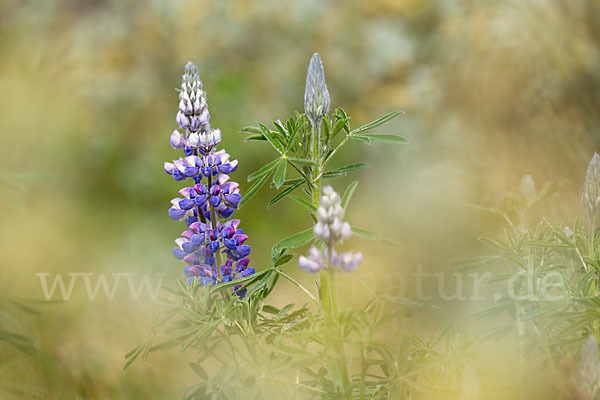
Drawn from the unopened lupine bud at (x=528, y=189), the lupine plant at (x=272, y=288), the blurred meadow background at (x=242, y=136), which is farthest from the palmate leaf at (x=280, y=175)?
the unopened lupine bud at (x=528, y=189)

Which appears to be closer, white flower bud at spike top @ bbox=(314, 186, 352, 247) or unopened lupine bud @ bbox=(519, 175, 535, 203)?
white flower bud at spike top @ bbox=(314, 186, 352, 247)

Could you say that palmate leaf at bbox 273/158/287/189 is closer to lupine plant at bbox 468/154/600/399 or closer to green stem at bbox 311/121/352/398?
green stem at bbox 311/121/352/398

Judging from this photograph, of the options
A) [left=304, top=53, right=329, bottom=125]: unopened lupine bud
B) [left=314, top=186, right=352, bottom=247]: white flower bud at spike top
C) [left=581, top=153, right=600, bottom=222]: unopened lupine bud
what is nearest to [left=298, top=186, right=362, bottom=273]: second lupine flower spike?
[left=314, top=186, right=352, bottom=247]: white flower bud at spike top

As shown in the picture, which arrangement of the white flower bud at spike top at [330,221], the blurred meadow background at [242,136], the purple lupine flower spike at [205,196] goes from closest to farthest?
the white flower bud at spike top at [330,221] < the purple lupine flower spike at [205,196] < the blurred meadow background at [242,136]

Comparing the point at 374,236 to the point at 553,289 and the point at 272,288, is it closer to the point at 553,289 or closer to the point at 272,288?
the point at 272,288

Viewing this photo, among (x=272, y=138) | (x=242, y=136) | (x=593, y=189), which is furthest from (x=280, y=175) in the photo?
(x=242, y=136)

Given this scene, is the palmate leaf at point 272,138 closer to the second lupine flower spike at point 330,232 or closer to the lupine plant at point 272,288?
the lupine plant at point 272,288

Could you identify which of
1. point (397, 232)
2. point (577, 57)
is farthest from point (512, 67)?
point (397, 232)
